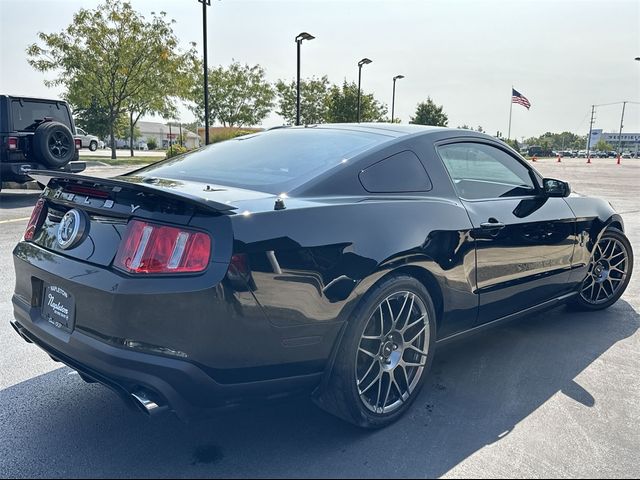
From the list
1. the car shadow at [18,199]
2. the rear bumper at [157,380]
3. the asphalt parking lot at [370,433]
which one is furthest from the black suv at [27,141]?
the rear bumper at [157,380]

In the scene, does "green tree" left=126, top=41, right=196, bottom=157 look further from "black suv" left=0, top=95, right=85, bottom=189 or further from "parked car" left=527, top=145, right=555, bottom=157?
"parked car" left=527, top=145, right=555, bottom=157

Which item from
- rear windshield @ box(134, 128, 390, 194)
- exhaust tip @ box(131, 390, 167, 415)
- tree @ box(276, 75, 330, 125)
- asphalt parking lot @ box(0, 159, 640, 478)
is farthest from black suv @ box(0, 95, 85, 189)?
tree @ box(276, 75, 330, 125)

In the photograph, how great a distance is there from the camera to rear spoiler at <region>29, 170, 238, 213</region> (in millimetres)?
2056

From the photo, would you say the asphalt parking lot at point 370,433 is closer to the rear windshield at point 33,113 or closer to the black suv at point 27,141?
the black suv at point 27,141

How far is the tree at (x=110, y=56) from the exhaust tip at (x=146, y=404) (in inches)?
1211

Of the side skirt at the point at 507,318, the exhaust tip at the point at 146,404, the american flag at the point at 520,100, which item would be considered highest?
the american flag at the point at 520,100

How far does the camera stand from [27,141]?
994cm

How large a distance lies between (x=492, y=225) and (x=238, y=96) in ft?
138

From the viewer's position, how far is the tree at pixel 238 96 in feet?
138

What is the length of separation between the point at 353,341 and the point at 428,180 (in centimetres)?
109

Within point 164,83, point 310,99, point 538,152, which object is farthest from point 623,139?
point 164,83

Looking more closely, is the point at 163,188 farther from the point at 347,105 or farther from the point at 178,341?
the point at 347,105

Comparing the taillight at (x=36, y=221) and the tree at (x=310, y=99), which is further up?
the tree at (x=310, y=99)

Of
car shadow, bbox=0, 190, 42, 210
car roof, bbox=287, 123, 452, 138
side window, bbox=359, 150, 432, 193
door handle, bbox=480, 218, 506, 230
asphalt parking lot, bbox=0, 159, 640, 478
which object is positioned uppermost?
car roof, bbox=287, 123, 452, 138
